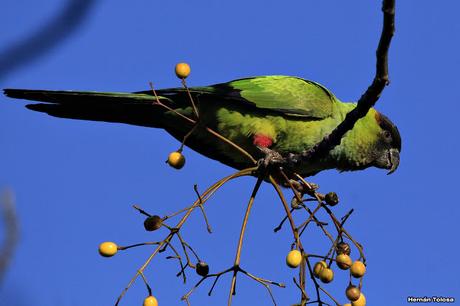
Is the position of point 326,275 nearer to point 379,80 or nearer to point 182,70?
point 379,80

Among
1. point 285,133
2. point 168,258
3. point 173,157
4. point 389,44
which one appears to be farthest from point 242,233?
point 285,133

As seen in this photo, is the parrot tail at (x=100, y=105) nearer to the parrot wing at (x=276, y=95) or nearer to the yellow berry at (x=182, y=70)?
the parrot wing at (x=276, y=95)

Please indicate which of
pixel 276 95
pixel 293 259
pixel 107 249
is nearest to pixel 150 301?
pixel 107 249

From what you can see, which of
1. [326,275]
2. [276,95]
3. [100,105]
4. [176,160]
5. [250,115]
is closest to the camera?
[326,275]

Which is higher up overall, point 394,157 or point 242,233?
point 394,157

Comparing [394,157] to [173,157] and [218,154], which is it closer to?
[218,154]

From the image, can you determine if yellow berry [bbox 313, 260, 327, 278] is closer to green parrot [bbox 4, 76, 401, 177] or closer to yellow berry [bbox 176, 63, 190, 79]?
yellow berry [bbox 176, 63, 190, 79]

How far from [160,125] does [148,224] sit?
8.64ft

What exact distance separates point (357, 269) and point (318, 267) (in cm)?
23

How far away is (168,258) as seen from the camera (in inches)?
128

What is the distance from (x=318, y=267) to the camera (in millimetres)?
3447

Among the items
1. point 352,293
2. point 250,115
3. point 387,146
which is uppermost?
point 387,146

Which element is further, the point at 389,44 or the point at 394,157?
the point at 394,157

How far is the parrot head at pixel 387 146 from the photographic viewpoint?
19.8 ft
